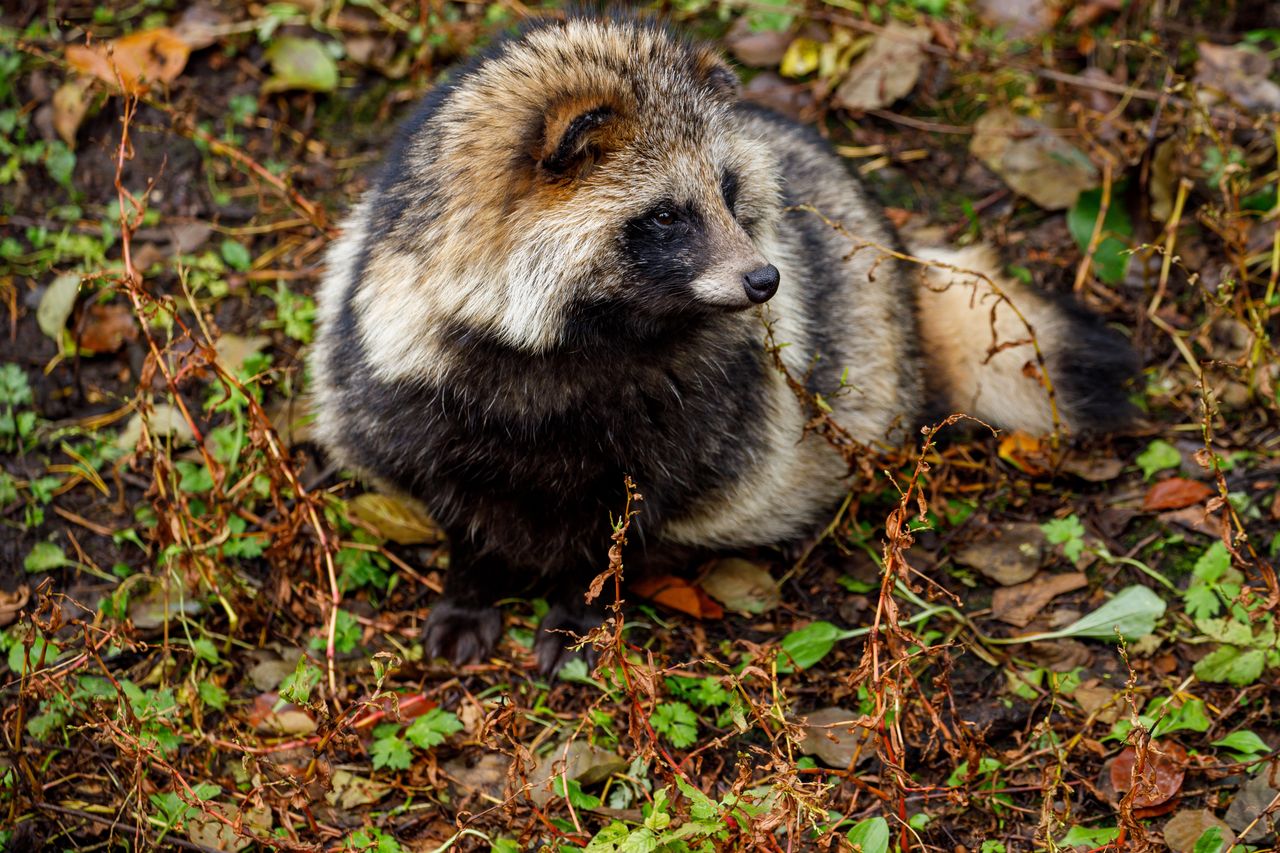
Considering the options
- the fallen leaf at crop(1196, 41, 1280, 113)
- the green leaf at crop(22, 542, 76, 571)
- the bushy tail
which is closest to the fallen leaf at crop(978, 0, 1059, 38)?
the fallen leaf at crop(1196, 41, 1280, 113)

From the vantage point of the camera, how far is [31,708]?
335 cm

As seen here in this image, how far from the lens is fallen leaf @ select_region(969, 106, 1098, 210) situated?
4.73 meters

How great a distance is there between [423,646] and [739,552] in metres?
1.11

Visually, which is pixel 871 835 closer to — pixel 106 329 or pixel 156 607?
pixel 156 607

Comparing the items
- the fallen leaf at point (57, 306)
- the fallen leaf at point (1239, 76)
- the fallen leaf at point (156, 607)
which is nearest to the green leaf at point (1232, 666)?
the fallen leaf at point (1239, 76)

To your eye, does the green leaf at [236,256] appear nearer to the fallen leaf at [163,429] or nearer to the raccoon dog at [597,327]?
the fallen leaf at [163,429]

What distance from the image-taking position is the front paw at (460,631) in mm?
3684

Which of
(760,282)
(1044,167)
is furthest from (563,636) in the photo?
(1044,167)

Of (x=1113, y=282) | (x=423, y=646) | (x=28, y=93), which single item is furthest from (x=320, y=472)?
(x=1113, y=282)

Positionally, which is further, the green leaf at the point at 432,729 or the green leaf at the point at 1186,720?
the green leaf at the point at 432,729

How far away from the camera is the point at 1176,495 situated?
3.81 metres

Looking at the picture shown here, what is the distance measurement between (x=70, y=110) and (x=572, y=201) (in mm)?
3078

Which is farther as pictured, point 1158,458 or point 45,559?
point 1158,458

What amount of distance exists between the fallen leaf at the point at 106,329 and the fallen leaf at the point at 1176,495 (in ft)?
12.1
